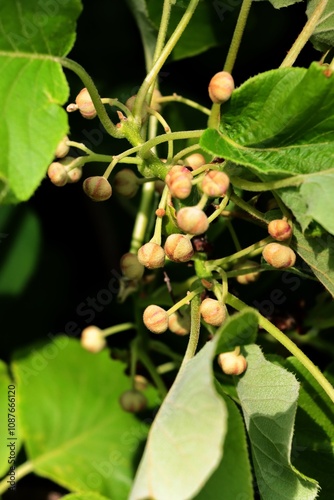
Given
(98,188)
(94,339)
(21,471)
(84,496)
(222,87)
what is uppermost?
(222,87)

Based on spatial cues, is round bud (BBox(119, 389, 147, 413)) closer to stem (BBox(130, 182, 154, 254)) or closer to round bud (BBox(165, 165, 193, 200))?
stem (BBox(130, 182, 154, 254))

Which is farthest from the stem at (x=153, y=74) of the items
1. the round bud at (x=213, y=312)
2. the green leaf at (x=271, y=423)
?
the green leaf at (x=271, y=423)

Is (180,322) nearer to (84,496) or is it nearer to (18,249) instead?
(84,496)

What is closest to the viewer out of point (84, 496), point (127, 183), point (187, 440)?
point (187, 440)

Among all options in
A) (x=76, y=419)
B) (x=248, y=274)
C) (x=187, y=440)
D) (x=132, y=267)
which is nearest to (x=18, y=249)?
(x=76, y=419)

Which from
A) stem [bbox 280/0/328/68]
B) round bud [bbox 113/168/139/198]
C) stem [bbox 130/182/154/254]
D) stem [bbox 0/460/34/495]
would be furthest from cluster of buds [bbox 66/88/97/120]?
stem [bbox 0/460/34/495]
